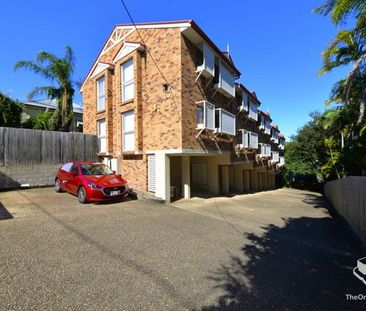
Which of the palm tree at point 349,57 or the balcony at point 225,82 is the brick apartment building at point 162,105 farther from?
the palm tree at point 349,57

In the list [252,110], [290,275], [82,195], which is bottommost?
[290,275]

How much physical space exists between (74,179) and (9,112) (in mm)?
13447

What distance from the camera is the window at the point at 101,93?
14.6 meters

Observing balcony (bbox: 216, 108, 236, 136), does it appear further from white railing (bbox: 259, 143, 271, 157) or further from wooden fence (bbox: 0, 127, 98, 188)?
white railing (bbox: 259, 143, 271, 157)

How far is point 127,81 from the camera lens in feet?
42.0

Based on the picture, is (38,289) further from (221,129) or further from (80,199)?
(221,129)

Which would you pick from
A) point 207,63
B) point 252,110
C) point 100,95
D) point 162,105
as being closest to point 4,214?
point 162,105

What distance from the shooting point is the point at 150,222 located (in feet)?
23.0

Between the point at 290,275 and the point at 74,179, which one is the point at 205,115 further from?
the point at 290,275

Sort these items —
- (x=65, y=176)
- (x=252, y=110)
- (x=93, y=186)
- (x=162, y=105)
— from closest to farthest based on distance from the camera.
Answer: (x=93, y=186)
(x=65, y=176)
(x=162, y=105)
(x=252, y=110)

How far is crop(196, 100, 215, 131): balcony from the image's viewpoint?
11.1m

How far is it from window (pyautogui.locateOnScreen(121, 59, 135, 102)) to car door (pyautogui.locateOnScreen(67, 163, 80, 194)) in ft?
16.0

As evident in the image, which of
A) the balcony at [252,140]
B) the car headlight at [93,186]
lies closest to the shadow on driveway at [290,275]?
the car headlight at [93,186]

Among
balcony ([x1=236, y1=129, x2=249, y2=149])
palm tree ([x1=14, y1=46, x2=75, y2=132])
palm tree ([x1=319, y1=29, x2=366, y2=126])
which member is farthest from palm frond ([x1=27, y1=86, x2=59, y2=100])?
palm tree ([x1=319, y1=29, x2=366, y2=126])
